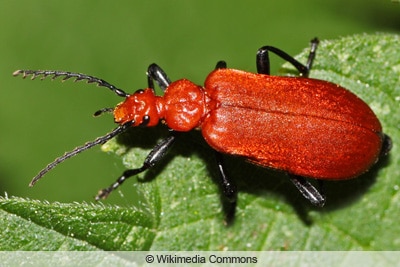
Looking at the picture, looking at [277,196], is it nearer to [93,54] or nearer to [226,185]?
[226,185]

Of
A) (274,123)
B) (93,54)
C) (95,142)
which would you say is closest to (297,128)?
(274,123)

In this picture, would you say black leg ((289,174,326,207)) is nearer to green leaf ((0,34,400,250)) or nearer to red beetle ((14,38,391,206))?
red beetle ((14,38,391,206))

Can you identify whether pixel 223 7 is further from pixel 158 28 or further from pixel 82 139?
pixel 82 139

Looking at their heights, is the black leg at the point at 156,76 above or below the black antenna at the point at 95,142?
above

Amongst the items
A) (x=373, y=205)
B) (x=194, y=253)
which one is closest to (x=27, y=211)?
(x=194, y=253)

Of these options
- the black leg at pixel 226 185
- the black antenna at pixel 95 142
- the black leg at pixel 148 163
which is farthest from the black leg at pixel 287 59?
the black antenna at pixel 95 142

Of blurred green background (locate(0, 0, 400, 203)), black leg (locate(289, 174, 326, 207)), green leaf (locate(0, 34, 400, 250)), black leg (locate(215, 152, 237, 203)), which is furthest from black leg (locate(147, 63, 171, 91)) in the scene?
black leg (locate(289, 174, 326, 207))

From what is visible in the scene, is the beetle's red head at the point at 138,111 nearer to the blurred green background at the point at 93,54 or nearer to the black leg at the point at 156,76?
the black leg at the point at 156,76
